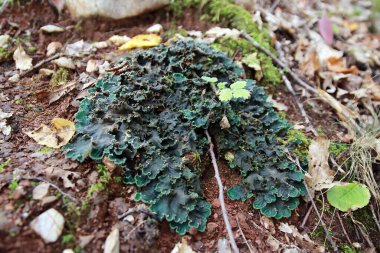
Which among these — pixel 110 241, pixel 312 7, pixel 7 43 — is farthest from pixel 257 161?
pixel 312 7

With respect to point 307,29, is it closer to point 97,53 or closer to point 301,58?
point 301,58

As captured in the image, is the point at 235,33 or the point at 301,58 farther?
the point at 301,58

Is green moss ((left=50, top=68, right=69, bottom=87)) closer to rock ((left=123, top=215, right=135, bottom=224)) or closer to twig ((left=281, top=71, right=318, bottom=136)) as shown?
rock ((left=123, top=215, right=135, bottom=224))

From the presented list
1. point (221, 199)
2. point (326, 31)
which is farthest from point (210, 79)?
point (326, 31)

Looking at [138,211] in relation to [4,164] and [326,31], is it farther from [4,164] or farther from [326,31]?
[326,31]

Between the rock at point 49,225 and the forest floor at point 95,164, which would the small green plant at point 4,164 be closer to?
the forest floor at point 95,164
